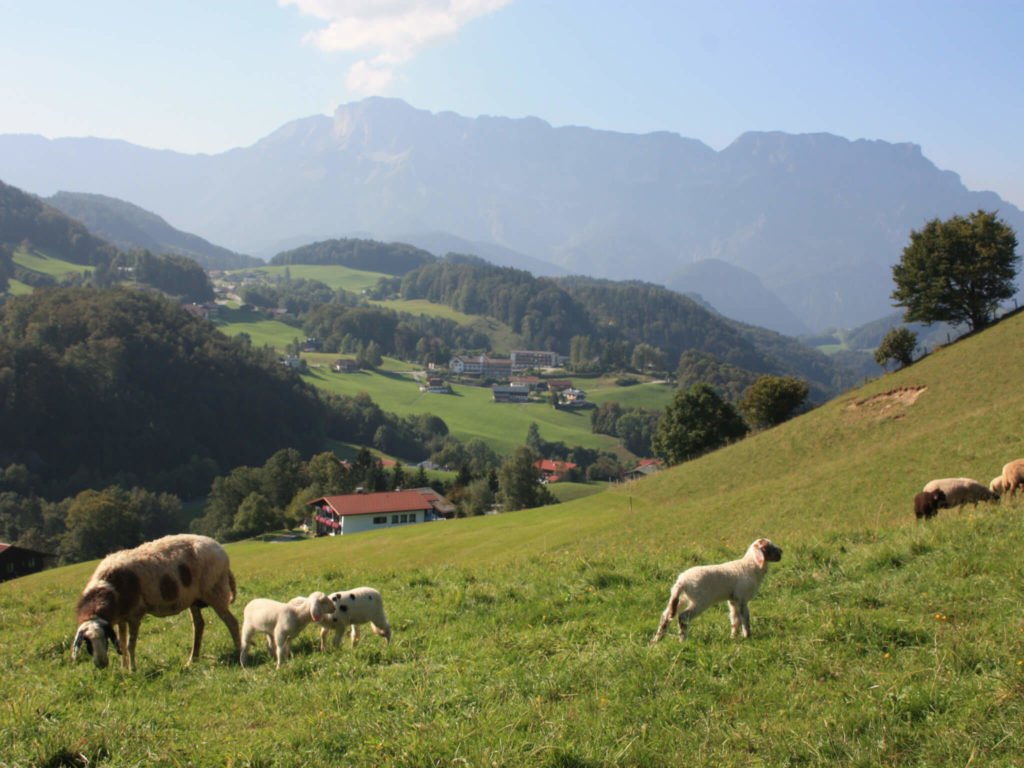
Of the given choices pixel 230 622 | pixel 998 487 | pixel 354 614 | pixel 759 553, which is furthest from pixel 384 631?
pixel 998 487

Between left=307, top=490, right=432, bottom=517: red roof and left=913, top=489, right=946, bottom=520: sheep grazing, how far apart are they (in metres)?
65.7

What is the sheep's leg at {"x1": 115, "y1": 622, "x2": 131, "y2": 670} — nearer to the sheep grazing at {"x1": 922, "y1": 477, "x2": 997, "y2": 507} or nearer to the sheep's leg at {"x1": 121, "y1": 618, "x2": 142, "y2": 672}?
the sheep's leg at {"x1": 121, "y1": 618, "x2": 142, "y2": 672}

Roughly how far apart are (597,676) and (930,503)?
14.7 meters

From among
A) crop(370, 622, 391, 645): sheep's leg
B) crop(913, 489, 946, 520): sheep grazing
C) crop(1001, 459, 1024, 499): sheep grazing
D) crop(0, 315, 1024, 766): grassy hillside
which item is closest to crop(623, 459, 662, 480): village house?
crop(1001, 459, 1024, 499): sheep grazing

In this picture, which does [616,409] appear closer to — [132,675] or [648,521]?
[648,521]

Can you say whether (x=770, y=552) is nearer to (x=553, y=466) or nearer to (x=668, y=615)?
(x=668, y=615)

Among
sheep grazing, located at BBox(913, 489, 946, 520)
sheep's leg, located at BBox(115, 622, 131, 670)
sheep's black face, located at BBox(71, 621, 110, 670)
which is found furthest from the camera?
sheep grazing, located at BBox(913, 489, 946, 520)

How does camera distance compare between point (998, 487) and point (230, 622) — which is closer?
point (230, 622)

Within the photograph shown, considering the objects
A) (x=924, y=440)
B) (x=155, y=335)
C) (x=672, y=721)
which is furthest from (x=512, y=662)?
(x=155, y=335)

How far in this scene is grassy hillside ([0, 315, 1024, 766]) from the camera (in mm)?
5930

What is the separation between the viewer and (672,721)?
640 cm

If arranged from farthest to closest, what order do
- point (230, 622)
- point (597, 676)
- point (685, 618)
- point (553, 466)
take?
point (553, 466) < point (230, 622) < point (685, 618) < point (597, 676)

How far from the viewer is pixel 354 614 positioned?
10.8 m

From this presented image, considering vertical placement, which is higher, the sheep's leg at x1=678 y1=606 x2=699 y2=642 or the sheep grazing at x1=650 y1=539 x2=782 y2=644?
the sheep grazing at x1=650 y1=539 x2=782 y2=644
